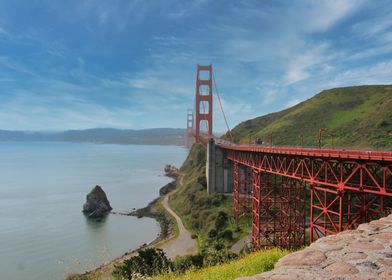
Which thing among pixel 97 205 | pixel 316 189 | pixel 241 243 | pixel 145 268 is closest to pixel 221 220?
pixel 241 243

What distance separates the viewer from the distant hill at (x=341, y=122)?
63.6 meters

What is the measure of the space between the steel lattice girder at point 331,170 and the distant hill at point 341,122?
90.1ft

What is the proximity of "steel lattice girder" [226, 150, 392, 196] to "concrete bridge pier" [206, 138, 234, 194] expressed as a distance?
13.9 meters

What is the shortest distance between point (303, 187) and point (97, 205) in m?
41.1

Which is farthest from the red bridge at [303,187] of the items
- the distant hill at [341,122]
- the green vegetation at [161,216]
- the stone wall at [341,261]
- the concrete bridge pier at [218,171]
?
the distant hill at [341,122]

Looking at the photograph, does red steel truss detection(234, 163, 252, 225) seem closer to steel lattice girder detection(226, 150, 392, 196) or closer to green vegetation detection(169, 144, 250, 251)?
green vegetation detection(169, 144, 250, 251)

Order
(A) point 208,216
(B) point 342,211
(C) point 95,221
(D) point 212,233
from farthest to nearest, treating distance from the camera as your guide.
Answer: (C) point 95,221, (A) point 208,216, (D) point 212,233, (B) point 342,211

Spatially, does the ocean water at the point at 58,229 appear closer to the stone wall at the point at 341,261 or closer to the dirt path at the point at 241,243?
the stone wall at the point at 341,261

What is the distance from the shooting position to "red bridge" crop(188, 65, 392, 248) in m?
16.4

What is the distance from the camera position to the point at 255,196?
105 feet

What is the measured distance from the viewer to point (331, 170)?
58.5 feet

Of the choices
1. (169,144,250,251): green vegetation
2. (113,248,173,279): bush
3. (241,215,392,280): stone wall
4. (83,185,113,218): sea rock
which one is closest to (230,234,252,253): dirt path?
(169,144,250,251): green vegetation

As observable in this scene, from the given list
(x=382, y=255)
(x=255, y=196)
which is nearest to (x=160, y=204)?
(x=255, y=196)

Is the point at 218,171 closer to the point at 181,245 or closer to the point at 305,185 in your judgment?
the point at 181,245
